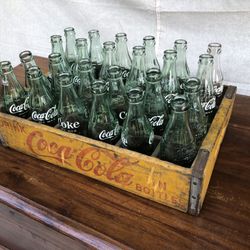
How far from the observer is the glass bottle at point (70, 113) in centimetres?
56

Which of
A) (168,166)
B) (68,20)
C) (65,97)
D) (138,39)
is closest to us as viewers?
(168,166)

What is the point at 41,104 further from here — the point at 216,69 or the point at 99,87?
the point at 216,69

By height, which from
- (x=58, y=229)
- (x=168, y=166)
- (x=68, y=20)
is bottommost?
(x=58, y=229)

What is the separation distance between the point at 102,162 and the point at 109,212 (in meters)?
0.08

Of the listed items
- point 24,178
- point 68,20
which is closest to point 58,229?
point 24,178

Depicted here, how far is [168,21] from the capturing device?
93 centimetres

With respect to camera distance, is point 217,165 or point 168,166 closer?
point 168,166

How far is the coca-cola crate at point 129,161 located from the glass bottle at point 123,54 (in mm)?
220

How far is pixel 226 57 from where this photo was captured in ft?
2.97

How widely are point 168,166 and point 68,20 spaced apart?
33.4 inches

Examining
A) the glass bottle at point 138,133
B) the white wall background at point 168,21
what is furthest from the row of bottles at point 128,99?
the white wall background at point 168,21

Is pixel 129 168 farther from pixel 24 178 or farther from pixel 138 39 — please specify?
pixel 138 39

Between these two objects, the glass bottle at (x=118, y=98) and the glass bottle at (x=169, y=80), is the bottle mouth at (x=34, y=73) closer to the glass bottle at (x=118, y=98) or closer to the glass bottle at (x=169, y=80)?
the glass bottle at (x=118, y=98)

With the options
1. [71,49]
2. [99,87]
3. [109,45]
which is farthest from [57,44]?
[99,87]
